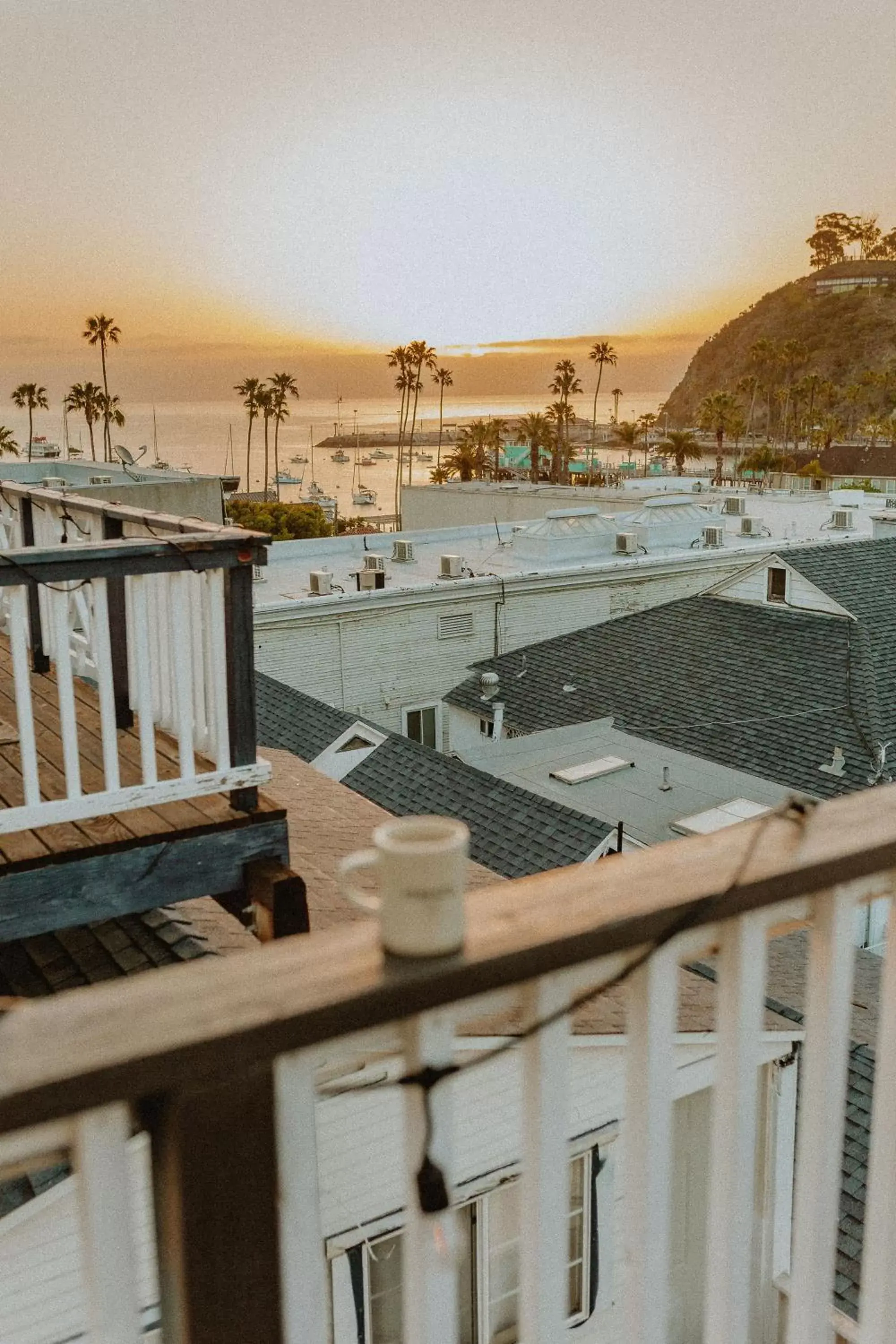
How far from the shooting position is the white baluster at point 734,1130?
127 centimetres

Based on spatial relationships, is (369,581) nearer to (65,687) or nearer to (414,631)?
(414,631)

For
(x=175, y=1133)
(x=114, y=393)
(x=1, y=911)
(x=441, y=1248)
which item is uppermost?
(x=114, y=393)

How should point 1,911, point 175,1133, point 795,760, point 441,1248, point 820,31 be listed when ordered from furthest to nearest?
1. point 820,31
2. point 795,760
3. point 1,911
4. point 441,1248
5. point 175,1133

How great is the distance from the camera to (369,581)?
22281 mm

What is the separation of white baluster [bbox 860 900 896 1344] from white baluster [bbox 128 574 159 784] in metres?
3.12

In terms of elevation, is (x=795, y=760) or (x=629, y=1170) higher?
(x=629, y=1170)

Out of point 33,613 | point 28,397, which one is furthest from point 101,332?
point 33,613

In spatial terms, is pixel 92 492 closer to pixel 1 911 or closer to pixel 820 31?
pixel 820 31

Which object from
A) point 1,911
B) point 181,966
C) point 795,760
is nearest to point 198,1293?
point 181,966

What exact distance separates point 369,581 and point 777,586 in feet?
26.7

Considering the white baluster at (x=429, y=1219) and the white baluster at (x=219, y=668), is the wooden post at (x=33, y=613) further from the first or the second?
the white baluster at (x=429, y=1219)

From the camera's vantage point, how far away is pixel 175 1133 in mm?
954

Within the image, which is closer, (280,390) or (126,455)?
(126,455)

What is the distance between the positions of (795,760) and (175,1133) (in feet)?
50.3
